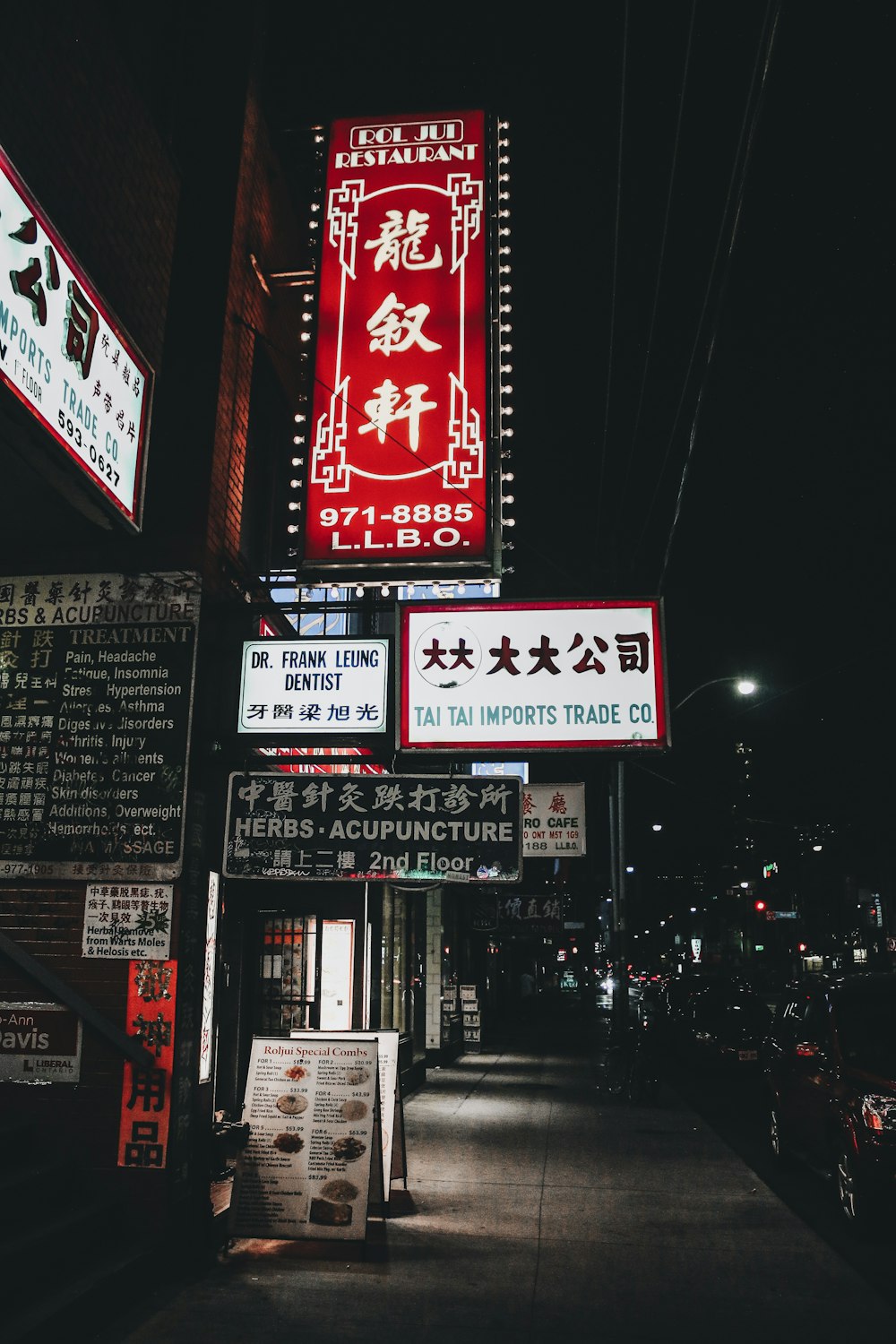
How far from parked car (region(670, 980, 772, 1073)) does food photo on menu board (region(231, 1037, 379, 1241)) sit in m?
11.7

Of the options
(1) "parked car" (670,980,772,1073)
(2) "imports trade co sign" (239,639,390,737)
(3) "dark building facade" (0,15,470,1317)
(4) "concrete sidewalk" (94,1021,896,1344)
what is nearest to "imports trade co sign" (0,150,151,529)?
(3) "dark building facade" (0,15,470,1317)

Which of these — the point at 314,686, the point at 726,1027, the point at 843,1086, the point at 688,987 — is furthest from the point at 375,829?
the point at 688,987

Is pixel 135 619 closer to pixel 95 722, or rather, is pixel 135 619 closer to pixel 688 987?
pixel 95 722

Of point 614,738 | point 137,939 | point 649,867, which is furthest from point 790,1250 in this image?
point 649,867

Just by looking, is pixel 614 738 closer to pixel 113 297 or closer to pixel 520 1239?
pixel 520 1239

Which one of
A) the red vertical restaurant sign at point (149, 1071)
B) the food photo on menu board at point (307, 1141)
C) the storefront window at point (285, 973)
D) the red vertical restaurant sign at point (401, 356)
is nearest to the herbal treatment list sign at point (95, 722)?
the red vertical restaurant sign at point (149, 1071)

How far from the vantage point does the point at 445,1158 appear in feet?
34.3

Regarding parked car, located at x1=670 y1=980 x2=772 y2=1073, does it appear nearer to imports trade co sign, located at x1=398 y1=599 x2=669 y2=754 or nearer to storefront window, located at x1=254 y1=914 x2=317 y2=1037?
storefront window, located at x1=254 y1=914 x2=317 y2=1037

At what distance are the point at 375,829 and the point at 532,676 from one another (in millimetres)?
1658

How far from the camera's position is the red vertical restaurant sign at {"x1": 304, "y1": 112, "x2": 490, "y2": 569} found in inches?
300

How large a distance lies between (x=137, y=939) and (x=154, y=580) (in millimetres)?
2686

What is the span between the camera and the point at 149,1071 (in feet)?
21.8

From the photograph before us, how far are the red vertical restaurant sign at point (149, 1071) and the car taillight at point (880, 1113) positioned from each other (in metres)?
5.45

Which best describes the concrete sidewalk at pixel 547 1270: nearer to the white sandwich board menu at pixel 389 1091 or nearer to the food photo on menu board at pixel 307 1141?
the food photo on menu board at pixel 307 1141
